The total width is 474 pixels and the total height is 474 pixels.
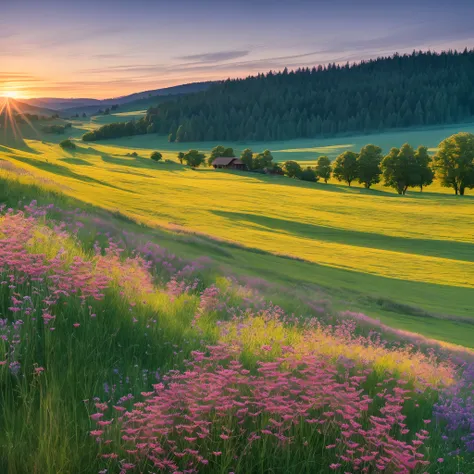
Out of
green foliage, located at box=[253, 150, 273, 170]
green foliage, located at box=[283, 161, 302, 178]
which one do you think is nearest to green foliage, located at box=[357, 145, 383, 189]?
green foliage, located at box=[283, 161, 302, 178]

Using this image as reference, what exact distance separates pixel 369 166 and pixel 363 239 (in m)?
60.2

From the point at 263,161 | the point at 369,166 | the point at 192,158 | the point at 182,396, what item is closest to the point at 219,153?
the point at 192,158

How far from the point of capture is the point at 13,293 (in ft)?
19.4

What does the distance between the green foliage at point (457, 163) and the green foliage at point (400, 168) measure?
4.71 m

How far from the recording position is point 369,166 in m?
110

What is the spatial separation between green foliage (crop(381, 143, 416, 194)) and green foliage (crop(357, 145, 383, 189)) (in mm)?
6026

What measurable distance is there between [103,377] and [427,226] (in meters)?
62.9

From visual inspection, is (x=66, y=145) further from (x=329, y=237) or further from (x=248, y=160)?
(x=329, y=237)

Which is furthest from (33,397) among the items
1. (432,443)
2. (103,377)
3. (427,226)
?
(427,226)

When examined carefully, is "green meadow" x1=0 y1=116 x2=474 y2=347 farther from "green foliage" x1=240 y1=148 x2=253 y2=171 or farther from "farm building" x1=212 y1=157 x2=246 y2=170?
"farm building" x1=212 y1=157 x2=246 y2=170

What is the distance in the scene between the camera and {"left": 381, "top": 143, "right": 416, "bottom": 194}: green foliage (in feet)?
336

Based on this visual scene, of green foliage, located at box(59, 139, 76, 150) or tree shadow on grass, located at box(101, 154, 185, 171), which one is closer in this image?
tree shadow on grass, located at box(101, 154, 185, 171)

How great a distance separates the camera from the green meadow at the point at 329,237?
2523 cm

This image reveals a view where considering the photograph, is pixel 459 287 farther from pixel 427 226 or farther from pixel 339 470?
pixel 339 470
